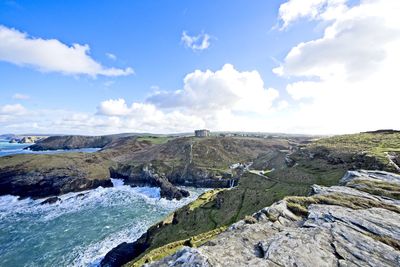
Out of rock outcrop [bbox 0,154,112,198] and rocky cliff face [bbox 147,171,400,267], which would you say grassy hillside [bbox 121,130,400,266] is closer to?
rocky cliff face [bbox 147,171,400,267]

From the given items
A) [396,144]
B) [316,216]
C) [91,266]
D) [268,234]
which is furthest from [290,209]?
[396,144]

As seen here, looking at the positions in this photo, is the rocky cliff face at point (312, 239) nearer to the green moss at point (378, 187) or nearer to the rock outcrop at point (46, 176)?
the green moss at point (378, 187)

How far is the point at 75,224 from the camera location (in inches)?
2271

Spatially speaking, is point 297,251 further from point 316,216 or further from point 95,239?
point 95,239

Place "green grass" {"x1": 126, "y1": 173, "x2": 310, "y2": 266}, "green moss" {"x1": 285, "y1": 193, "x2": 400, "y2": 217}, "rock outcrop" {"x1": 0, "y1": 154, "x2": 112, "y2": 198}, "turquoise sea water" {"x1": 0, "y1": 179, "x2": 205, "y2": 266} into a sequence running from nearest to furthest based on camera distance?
1. "green moss" {"x1": 285, "y1": 193, "x2": 400, "y2": 217}
2. "green grass" {"x1": 126, "y1": 173, "x2": 310, "y2": 266}
3. "turquoise sea water" {"x1": 0, "y1": 179, "x2": 205, "y2": 266}
4. "rock outcrop" {"x1": 0, "y1": 154, "x2": 112, "y2": 198}

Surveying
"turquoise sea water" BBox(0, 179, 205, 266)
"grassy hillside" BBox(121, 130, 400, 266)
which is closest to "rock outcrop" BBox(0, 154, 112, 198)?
"turquoise sea water" BBox(0, 179, 205, 266)

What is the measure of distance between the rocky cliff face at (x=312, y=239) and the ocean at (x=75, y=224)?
105 ft

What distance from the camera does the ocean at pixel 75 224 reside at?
43.8m

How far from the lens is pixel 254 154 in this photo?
143500 mm

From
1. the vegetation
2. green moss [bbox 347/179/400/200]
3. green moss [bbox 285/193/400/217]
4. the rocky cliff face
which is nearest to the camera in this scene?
the rocky cliff face

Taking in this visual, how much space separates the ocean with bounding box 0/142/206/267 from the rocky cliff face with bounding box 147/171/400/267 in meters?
32.0

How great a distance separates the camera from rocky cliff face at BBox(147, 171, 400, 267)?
13.9m

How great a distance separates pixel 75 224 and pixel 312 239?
182 feet

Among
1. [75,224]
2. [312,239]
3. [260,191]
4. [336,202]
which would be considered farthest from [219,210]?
[75,224]
